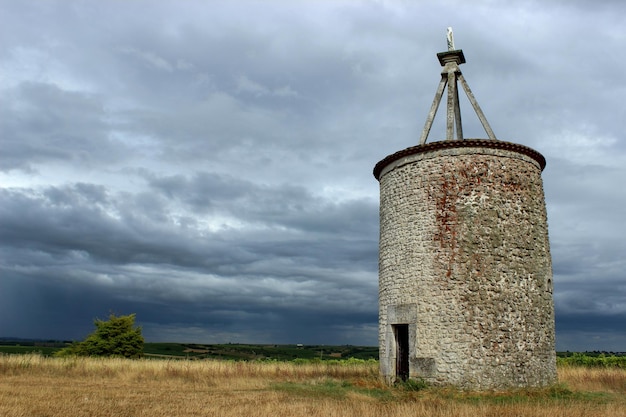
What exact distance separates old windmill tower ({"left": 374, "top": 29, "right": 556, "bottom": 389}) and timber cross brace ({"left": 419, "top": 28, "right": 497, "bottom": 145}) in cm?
134

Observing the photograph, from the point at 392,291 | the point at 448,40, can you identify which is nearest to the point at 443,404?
the point at 392,291

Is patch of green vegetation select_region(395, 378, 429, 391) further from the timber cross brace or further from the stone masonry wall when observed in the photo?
the timber cross brace

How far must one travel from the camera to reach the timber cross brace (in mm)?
16750

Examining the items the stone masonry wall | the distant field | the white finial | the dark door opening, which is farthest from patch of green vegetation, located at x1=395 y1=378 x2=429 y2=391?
the distant field

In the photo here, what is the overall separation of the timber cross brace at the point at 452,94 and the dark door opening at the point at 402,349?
6087 millimetres

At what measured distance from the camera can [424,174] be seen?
1523 centimetres

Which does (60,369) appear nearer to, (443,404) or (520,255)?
(443,404)

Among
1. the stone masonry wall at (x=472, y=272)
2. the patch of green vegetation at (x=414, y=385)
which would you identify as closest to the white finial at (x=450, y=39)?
the stone masonry wall at (x=472, y=272)

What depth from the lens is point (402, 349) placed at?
15.8 meters

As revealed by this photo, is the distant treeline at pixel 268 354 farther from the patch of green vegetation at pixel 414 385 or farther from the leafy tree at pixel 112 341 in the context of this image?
the patch of green vegetation at pixel 414 385

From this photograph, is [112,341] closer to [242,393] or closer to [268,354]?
[242,393]

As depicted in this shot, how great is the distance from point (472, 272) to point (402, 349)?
3499mm

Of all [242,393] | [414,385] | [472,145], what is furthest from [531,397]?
[242,393]

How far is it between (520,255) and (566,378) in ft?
26.3
